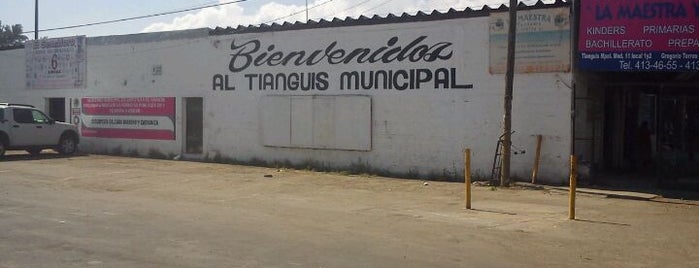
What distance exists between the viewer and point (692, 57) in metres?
14.9

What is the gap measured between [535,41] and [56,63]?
18.9m

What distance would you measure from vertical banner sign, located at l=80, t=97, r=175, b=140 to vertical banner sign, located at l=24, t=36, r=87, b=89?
3.79 ft

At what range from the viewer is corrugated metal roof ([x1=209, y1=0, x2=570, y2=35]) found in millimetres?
17220

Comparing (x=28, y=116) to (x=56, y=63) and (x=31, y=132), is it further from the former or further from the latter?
(x=56, y=63)

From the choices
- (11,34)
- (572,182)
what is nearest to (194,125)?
(572,182)

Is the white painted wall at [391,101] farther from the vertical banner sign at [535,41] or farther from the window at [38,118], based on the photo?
the window at [38,118]

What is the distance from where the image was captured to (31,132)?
23.8 metres

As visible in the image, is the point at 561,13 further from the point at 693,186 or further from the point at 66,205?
the point at 66,205

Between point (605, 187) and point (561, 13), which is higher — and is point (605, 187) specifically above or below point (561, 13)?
below

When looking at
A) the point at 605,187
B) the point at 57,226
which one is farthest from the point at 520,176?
the point at 57,226

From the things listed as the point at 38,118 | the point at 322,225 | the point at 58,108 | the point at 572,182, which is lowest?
the point at 322,225

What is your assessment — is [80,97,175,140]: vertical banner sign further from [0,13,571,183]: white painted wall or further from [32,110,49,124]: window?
[32,110,49,124]: window

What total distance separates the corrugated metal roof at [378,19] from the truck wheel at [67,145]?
22.4 ft

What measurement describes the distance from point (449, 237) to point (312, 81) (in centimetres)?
1169
